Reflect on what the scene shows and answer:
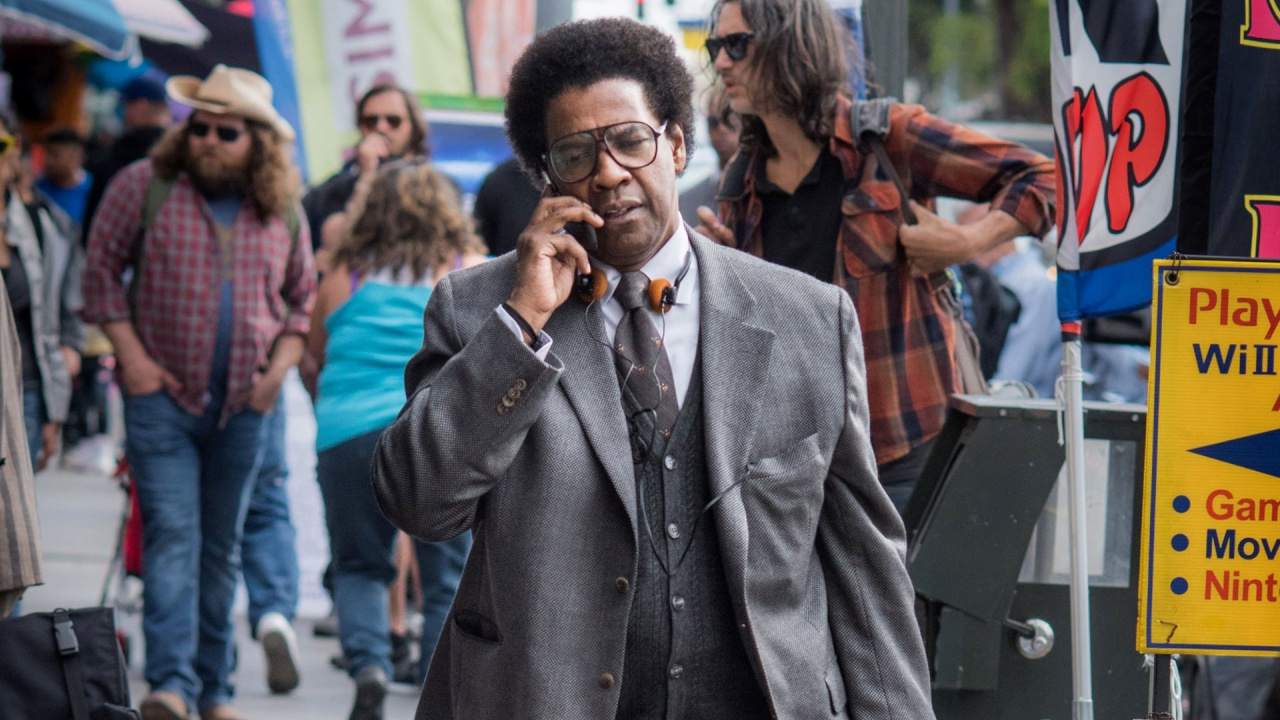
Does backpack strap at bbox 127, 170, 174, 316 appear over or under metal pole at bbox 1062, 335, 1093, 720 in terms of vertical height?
over

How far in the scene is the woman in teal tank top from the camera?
589cm

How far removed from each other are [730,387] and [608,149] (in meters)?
0.45

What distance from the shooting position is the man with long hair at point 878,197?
4.23 metres

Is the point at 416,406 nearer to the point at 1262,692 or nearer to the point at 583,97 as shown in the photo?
the point at 583,97

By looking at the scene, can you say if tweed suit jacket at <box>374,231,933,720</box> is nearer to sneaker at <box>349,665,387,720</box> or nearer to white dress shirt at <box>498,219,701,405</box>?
white dress shirt at <box>498,219,701,405</box>

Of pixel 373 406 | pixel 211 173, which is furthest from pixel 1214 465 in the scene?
pixel 211 173

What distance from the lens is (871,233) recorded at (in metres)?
4.23

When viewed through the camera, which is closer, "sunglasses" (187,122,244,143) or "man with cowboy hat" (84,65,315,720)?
"man with cowboy hat" (84,65,315,720)

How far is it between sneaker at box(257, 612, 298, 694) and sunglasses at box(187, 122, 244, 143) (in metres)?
2.01

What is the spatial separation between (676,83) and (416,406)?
773 mm

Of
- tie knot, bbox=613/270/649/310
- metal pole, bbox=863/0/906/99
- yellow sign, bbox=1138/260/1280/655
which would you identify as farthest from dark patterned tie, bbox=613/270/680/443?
metal pole, bbox=863/0/906/99

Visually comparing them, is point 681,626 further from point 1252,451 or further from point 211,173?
point 211,173

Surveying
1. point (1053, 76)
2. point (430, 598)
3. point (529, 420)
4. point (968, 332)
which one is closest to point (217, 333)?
point (430, 598)

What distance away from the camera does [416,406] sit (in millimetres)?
2580
